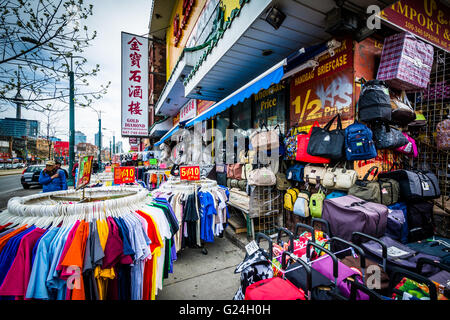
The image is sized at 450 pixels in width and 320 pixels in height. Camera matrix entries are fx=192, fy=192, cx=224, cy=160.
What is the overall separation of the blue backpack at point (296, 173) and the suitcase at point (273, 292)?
9.55 ft

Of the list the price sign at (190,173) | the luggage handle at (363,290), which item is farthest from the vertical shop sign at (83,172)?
the luggage handle at (363,290)

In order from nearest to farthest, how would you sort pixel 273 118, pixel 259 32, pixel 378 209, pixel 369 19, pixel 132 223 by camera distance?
pixel 132 223
pixel 378 209
pixel 369 19
pixel 259 32
pixel 273 118

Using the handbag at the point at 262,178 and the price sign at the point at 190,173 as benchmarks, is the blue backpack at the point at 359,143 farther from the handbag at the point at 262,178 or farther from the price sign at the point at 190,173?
the price sign at the point at 190,173

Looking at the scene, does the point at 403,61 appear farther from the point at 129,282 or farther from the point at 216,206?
the point at 129,282

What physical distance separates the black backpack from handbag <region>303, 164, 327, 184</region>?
116 centimetres

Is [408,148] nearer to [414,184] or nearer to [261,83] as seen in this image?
[414,184]

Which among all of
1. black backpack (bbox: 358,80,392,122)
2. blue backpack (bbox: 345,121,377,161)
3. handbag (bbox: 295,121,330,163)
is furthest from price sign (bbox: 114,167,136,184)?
black backpack (bbox: 358,80,392,122)

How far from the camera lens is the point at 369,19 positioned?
299 centimetres

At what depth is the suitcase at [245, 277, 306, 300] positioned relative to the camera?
4.62 ft

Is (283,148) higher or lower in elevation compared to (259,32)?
lower

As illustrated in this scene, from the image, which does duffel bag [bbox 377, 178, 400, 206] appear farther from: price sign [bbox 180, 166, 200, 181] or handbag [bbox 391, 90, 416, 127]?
price sign [bbox 180, 166, 200, 181]

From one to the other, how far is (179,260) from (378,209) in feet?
11.4

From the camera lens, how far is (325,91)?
152 inches
